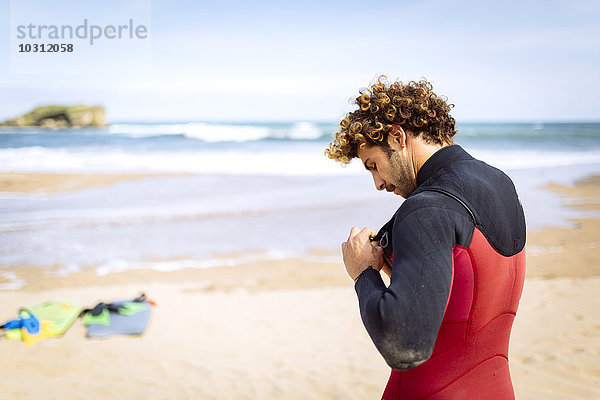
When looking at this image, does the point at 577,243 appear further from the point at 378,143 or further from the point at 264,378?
the point at 378,143

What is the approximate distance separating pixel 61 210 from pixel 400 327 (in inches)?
466

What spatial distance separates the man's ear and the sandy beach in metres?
3.18

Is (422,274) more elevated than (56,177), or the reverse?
(422,274)

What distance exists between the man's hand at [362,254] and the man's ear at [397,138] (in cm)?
29

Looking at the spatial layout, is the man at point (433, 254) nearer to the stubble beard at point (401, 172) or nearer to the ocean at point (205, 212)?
the stubble beard at point (401, 172)

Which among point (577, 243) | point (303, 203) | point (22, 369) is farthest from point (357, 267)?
point (303, 203)

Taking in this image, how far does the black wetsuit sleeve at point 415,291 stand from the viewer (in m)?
1.29

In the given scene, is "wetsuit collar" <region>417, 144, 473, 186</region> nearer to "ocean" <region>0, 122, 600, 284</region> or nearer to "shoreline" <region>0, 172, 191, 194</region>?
"ocean" <region>0, 122, 600, 284</region>

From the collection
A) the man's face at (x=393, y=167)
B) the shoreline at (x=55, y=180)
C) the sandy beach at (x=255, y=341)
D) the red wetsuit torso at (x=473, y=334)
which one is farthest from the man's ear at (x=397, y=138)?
the shoreline at (x=55, y=180)

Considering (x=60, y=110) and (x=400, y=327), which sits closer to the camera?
(x=400, y=327)

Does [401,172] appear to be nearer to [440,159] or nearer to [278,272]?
[440,159]

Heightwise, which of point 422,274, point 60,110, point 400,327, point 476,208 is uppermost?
point 476,208

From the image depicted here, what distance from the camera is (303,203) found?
12266 mm

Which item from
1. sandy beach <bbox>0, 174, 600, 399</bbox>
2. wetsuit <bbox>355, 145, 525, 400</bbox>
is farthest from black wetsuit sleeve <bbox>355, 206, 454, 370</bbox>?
sandy beach <bbox>0, 174, 600, 399</bbox>
